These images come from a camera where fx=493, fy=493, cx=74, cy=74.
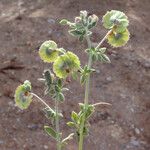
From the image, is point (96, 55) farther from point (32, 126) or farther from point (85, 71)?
point (32, 126)

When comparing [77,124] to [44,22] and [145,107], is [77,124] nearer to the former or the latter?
[145,107]

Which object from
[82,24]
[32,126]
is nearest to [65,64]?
[82,24]

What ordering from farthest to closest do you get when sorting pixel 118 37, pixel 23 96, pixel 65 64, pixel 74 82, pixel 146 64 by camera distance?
pixel 146 64 < pixel 74 82 < pixel 23 96 < pixel 118 37 < pixel 65 64

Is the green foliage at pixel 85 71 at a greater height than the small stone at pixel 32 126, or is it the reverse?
the green foliage at pixel 85 71

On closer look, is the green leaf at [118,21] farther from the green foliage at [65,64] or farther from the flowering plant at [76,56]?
the green foliage at [65,64]

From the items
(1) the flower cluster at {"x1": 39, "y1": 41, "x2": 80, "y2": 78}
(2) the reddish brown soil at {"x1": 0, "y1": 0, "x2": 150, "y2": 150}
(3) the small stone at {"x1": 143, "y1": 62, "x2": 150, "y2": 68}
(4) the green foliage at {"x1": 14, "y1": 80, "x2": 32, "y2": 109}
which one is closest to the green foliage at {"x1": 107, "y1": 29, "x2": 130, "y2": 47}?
(1) the flower cluster at {"x1": 39, "y1": 41, "x2": 80, "y2": 78}

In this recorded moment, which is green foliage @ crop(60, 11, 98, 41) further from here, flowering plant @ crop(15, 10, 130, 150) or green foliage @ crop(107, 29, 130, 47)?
green foliage @ crop(107, 29, 130, 47)

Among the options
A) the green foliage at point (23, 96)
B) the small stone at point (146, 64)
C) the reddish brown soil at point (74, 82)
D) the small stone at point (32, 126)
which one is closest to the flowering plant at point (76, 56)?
the green foliage at point (23, 96)

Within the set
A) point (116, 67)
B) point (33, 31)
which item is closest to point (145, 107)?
point (116, 67)
